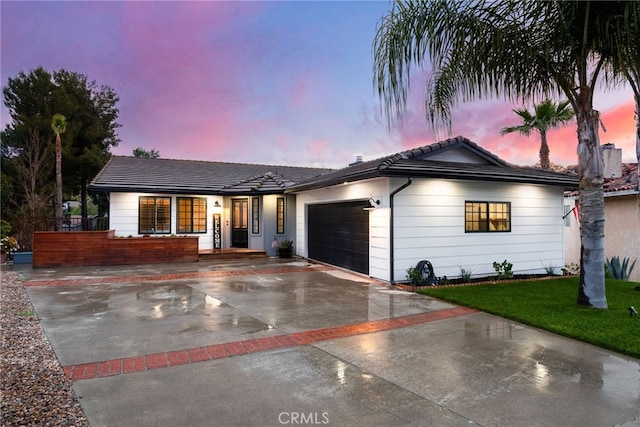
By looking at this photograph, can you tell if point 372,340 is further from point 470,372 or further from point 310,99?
point 310,99

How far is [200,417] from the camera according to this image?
9.16ft

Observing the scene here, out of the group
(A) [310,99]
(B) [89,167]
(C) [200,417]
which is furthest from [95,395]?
(B) [89,167]

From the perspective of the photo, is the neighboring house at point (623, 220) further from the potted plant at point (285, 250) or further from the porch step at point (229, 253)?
the porch step at point (229, 253)

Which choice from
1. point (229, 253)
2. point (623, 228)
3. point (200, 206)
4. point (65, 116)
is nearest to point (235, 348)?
point (229, 253)

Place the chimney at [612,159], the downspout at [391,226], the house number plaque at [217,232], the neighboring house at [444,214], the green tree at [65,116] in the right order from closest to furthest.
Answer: the downspout at [391,226]
the neighboring house at [444,214]
the chimney at [612,159]
the house number plaque at [217,232]
the green tree at [65,116]

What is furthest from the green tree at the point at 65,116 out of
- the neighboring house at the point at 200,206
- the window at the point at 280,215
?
the window at the point at 280,215

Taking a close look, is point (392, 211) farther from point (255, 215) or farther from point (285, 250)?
point (255, 215)

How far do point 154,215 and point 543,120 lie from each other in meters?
17.0

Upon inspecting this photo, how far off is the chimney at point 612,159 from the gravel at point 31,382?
1738 cm

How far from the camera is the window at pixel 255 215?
14.7 metres

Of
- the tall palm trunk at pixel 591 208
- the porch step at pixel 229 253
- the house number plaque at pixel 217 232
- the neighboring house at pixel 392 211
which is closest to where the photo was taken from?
the tall palm trunk at pixel 591 208

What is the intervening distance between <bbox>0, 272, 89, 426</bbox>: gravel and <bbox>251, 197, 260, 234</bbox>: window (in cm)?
942

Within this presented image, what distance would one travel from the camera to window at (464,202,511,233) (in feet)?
32.0

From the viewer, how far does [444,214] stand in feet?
30.7
